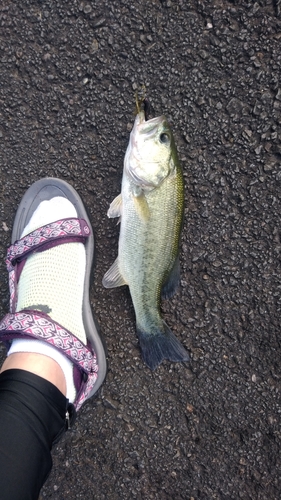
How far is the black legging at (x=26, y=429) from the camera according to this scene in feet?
5.26

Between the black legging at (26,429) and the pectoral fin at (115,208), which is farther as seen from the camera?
the pectoral fin at (115,208)

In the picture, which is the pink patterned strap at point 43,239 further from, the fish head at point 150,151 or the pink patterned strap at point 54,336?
the fish head at point 150,151

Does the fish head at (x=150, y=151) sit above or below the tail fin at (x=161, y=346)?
above

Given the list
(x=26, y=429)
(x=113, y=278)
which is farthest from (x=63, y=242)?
(x=26, y=429)

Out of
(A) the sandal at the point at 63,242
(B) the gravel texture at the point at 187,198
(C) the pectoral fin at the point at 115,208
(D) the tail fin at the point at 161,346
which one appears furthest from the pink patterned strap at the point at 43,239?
(D) the tail fin at the point at 161,346

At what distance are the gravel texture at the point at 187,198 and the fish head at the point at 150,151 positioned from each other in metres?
0.27

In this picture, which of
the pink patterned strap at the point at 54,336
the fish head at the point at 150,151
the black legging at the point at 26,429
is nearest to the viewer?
the black legging at the point at 26,429

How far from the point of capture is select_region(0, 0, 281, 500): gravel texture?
215cm

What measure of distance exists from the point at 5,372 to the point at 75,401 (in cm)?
45

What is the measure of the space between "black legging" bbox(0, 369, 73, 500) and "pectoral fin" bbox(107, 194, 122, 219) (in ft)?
3.13

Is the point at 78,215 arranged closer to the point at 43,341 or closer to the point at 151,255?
the point at 151,255

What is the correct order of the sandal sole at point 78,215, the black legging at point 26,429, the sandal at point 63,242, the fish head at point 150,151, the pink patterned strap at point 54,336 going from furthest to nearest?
1. the sandal sole at point 78,215
2. the sandal at point 63,242
3. the pink patterned strap at point 54,336
4. the fish head at point 150,151
5. the black legging at point 26,429

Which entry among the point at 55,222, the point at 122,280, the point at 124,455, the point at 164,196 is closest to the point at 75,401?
the point at 124,455

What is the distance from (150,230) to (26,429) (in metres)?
1.12
